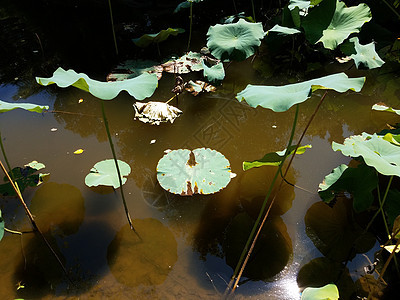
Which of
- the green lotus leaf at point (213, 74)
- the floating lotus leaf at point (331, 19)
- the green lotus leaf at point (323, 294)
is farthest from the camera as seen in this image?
the floating lotus leaf at point (331, 19)

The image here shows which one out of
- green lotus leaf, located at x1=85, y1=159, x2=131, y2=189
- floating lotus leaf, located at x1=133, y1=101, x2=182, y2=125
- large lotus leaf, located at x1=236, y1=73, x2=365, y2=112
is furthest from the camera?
floating lotus leaf, located at x1=133, y1=101, x2=182, y2=125

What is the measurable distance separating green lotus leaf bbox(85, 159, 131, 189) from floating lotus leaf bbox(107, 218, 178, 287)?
314mm

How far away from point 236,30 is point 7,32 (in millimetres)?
3376

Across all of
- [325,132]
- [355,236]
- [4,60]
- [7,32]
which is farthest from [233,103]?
[7,32]

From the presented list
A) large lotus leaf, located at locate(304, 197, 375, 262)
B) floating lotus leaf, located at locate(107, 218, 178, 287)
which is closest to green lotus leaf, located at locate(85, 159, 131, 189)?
floating lotus leaf, located at locate(107, 218, 178, 287)

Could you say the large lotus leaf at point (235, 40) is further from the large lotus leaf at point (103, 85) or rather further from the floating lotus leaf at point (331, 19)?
the large lotus leaf at point (103, 85)

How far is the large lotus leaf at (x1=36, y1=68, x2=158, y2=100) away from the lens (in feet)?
5.18

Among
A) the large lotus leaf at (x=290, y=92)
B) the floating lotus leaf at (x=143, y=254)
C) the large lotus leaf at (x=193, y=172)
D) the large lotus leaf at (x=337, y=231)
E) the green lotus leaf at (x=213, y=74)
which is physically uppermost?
the large lotus leaf at (x=290, y=92)

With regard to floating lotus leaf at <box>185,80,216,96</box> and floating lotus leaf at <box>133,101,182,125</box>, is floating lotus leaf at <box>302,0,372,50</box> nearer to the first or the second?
floating lotus leaf at <box>185,80,216,96</box>

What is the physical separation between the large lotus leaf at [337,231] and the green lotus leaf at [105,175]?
1.27m

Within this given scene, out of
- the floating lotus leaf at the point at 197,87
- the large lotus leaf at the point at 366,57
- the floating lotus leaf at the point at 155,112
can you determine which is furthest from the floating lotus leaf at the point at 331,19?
the floating lotus leaf at the point at 155,112

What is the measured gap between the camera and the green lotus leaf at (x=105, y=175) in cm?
213

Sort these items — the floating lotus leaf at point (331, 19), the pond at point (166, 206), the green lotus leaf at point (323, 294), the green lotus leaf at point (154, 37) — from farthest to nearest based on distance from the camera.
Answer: the green lotus leaf at point (154, 37) → the floating lotus leaf at point (331, 19) → the pond at point (166, 206) → the green lotus leaf at point (323, 294)

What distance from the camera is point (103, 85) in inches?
67.4
